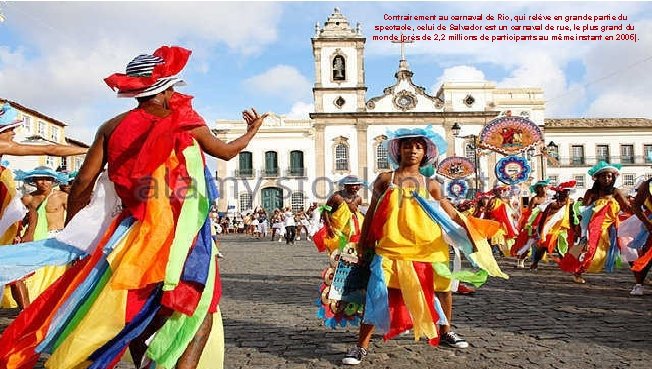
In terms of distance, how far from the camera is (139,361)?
3115mm

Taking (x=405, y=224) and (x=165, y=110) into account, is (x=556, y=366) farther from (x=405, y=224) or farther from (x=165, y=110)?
(x=165, y=110)

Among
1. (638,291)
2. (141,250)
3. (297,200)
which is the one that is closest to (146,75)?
(141,250)

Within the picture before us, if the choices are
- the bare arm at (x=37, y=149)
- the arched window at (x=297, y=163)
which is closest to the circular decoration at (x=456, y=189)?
the bare arm at (x=37, y=149)

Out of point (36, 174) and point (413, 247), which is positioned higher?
point (36, 174)

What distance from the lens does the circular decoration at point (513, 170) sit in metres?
16.0

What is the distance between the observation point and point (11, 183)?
5316 millimetres

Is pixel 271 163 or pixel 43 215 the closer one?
pixel 43 215

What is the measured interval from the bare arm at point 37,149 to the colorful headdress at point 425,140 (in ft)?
7.71

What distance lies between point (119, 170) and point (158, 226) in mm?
347

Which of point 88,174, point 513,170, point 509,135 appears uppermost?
point 509,135

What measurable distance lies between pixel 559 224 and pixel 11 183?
8185mm

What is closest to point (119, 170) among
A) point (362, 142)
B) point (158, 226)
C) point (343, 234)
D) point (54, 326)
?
point (158, 226)

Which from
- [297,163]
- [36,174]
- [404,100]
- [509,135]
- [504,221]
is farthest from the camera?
[404,100]

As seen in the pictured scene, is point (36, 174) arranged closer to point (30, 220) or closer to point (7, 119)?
point (30, 220)
